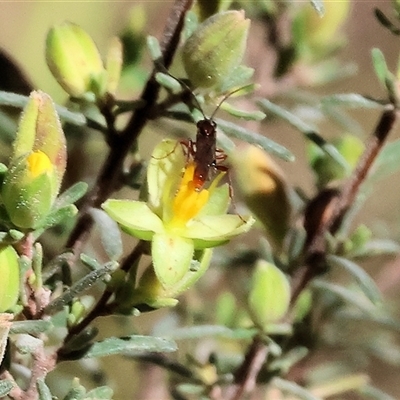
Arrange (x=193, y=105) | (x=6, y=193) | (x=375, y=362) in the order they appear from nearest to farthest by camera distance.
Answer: (x=6, y=193) → (x=193, y=105) → (x=375, y=362)

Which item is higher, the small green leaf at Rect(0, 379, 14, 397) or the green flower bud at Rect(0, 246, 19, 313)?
Result: the green flower bud at Rect(0, 246, 19, 313)

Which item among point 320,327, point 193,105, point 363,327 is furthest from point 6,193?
point 363,327

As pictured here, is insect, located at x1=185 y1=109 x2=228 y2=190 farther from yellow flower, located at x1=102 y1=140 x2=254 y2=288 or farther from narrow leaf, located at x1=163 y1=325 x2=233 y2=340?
narrow leaf, located at x1=163 y1=325 x2=233 y2=340

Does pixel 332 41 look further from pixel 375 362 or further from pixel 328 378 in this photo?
pixel 375 362

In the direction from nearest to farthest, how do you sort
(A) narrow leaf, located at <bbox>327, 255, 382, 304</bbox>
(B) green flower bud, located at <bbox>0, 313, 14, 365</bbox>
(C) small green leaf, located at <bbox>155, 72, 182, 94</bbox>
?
A: (B) green flower bud, located at <bbox>0, 313, 14, 365</bbox> < (C) small green leaf, located at <bbox>155, 72, 182, 94</bbox> < (A) narrow leaf, located at <bbox>327, 255, 382, 304</bbox>

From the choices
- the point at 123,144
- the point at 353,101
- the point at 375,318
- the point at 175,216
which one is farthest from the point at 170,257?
the point at 375,318

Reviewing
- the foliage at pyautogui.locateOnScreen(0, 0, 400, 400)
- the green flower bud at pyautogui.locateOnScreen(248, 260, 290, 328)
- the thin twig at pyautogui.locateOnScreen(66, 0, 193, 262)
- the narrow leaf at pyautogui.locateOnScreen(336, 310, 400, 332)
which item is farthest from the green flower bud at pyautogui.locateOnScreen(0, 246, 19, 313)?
the narrow leaf at pyautogui.locateOnScreen(336, 310, 400, 332)
